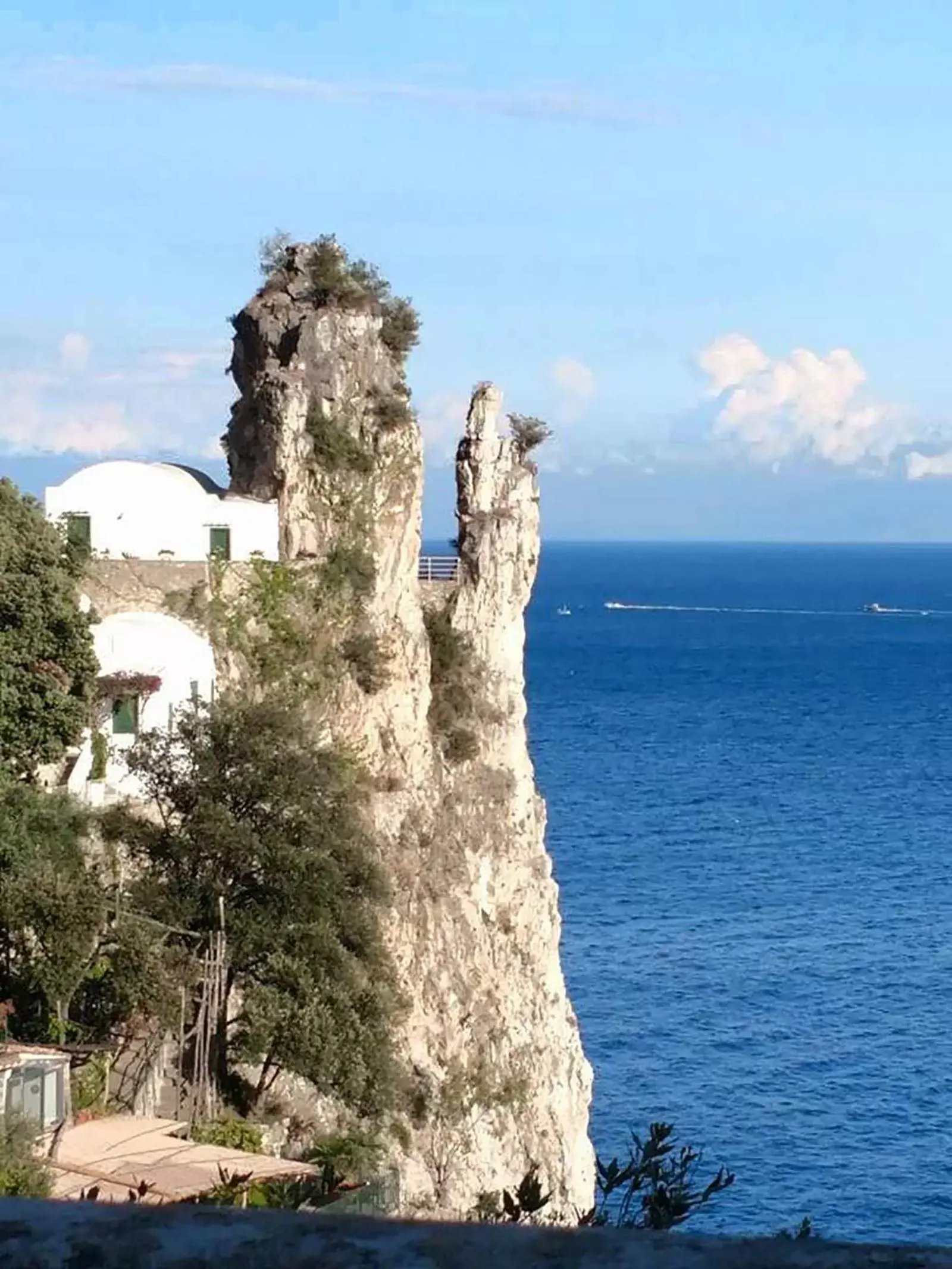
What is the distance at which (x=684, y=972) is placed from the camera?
183 feet

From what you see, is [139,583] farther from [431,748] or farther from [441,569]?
[441,569]

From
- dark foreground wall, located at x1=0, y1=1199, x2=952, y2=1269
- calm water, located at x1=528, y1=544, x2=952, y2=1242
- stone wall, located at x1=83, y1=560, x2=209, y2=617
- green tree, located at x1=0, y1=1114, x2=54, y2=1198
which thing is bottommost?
calm water, located at x1=528, y1=544, x2=952, y2=1242

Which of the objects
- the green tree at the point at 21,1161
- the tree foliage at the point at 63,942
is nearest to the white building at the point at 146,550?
the tree foliage at the point at 63,942

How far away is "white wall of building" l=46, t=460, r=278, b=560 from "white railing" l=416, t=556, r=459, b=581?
572 cm

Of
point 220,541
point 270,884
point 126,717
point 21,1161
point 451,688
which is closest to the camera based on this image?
point 21,1161

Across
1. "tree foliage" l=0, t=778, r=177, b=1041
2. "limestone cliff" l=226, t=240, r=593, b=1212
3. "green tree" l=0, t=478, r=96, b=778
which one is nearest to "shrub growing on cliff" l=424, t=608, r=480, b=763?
"limestone cliff" l=226, t=240, r=593, b=1212

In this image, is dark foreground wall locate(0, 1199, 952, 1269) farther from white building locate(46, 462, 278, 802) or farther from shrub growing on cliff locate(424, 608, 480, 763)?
shrub growing on cliff locate(424, 608, 480, 763)

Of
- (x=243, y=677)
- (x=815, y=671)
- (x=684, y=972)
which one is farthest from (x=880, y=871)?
(x=815, y=671)

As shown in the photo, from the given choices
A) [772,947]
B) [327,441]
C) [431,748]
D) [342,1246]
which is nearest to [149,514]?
[327,441]

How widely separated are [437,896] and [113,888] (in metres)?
8.96

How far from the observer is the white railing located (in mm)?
40406

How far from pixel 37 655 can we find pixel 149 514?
5957 mm

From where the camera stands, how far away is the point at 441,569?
40.5 meters

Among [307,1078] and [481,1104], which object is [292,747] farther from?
[481,1104]
